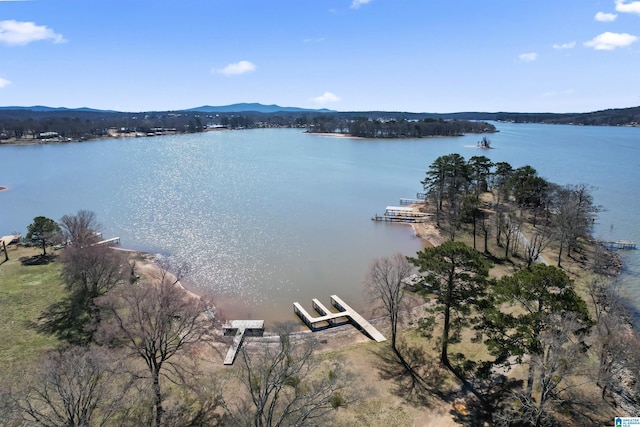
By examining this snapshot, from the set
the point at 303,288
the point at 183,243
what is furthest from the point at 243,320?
the point at 183,243

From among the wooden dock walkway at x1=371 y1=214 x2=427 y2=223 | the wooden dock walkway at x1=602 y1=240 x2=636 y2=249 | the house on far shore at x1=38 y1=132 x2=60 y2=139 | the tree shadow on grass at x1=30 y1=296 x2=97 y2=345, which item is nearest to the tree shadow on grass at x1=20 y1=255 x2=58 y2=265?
the tree shadow on grass at x1=30 y1=296 x2=97 y2=345

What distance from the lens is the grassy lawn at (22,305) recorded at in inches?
847

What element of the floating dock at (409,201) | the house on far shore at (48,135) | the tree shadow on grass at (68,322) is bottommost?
the tree shadow on grass at (68,322)

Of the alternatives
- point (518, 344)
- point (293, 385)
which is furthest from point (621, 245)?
point (293, 385)

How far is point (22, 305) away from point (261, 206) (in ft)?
114

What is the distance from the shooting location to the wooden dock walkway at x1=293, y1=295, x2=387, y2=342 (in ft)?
87.2

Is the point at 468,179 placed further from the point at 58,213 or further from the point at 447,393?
the point at 58,213

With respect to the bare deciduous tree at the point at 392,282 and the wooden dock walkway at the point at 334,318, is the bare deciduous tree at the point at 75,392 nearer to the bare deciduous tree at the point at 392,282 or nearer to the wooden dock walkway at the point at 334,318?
the wooden dock walkway at the point at 334,318

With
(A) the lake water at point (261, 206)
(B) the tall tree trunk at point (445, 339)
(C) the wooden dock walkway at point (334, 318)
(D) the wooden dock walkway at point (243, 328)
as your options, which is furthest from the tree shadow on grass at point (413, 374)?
(D) the wooden dock walkway at point (243, 328)

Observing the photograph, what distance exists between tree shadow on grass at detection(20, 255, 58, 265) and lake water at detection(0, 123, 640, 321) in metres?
7.48

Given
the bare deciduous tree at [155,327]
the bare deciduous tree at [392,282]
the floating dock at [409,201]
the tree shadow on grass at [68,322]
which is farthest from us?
the floating dock at [409,201]

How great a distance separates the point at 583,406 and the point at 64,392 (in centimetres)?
2245

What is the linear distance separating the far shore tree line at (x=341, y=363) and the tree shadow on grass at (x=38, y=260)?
829 centimetres

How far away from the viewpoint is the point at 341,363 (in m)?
22.0
